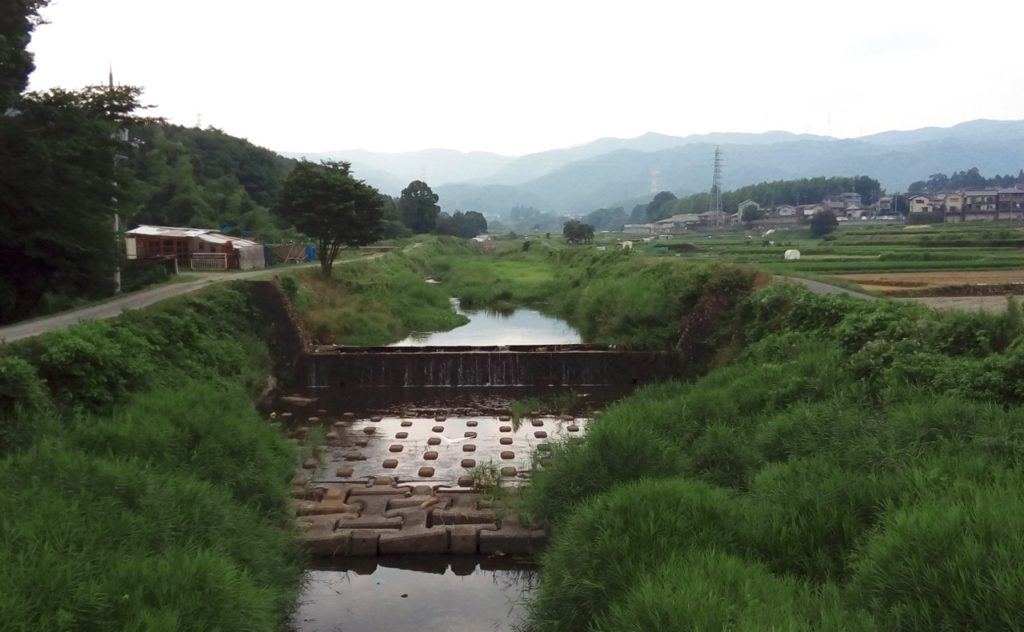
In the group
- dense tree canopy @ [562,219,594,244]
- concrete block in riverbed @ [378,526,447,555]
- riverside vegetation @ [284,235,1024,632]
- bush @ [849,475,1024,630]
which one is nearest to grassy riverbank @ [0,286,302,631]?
concrete block in riverbed @ [378,526,447,555]

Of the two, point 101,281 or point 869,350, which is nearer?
point 869,350

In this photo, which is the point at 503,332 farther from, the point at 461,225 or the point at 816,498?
the point at 461,225

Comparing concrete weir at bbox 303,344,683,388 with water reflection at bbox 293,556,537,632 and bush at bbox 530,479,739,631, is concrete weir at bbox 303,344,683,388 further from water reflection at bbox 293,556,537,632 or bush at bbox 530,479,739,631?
bush at bbox 530,479,739,631

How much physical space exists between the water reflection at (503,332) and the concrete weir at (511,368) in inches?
218

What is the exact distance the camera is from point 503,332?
1065 inches

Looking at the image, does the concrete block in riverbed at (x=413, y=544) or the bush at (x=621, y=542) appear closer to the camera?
the bush at (x=621, y=542)

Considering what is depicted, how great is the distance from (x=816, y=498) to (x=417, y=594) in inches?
167

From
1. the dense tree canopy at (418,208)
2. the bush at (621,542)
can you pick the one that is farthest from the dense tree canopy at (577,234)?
the bush at (621,542)

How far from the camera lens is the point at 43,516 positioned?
5.54 metres

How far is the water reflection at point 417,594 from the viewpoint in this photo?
7262 mm

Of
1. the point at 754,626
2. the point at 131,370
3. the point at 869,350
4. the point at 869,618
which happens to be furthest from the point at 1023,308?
the point at 131,370

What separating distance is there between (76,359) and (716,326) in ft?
43.6

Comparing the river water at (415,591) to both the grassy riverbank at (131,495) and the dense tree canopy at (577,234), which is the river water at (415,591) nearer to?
the grassy riverbank at (131,495)

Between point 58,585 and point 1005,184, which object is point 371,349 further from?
point 1005,184
